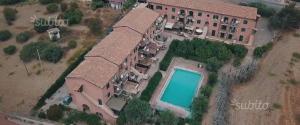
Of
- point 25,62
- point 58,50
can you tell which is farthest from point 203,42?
point 25,62

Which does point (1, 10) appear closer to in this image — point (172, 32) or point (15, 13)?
point (15, 13)

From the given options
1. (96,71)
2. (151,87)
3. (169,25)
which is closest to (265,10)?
(169,25)

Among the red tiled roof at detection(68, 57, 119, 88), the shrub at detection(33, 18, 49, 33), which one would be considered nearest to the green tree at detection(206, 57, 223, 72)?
the red tiled roof at detection(68, 57, 119, 88)

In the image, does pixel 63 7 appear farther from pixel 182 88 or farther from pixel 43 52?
pixel 182 88

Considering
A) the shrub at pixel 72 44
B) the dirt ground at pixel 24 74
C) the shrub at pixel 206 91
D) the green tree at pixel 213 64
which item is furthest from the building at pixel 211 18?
the shrub at pixel 72 44

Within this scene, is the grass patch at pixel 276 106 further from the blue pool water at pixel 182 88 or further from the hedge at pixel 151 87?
the hedge at pixel 151 87

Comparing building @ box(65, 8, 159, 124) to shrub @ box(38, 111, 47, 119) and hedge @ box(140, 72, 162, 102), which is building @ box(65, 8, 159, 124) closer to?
hedge @ box(140, 72, 162, 102)
